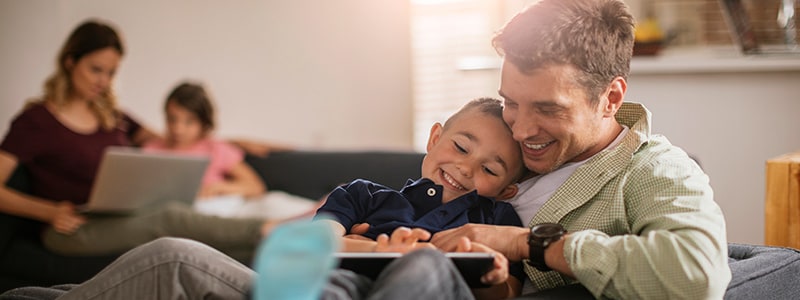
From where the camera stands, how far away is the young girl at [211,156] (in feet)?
12.7

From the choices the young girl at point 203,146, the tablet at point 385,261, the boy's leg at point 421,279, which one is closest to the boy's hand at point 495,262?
the tablet at point 385,261

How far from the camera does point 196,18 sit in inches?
205

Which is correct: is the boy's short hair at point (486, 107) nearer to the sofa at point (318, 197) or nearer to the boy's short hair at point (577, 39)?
the boy's short hair at point (577, 39)

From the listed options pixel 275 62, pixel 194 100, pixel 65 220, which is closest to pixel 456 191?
pixel 65 220

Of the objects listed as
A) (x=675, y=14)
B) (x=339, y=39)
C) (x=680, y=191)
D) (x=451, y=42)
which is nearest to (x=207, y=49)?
(x=339, y=39)

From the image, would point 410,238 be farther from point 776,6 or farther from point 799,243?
point 776,6

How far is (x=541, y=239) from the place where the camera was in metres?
1.42

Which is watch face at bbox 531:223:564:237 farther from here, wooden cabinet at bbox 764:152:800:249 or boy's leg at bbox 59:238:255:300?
wooden cabinet at bbox 764:152:800:249

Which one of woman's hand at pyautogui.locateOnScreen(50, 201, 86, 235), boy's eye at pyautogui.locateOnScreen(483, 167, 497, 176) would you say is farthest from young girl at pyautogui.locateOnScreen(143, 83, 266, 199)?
boy's eye at pyautogui.locateOnScreen(483, 167, 497, 176)

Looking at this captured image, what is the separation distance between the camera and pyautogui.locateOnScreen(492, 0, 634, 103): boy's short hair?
1535 millimetres

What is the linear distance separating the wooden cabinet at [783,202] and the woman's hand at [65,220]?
237 centimetres

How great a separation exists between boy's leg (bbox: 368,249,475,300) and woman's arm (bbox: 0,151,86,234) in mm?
2397

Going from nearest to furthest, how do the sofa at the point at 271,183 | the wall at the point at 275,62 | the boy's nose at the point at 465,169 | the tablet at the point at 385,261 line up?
1. the tablet at the point at 385,261
2. the boy's nose at the point at 465,169
3. the sofa at the point at 271,183
4. the wall at the point at 275,62

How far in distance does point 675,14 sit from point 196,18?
2.64m
